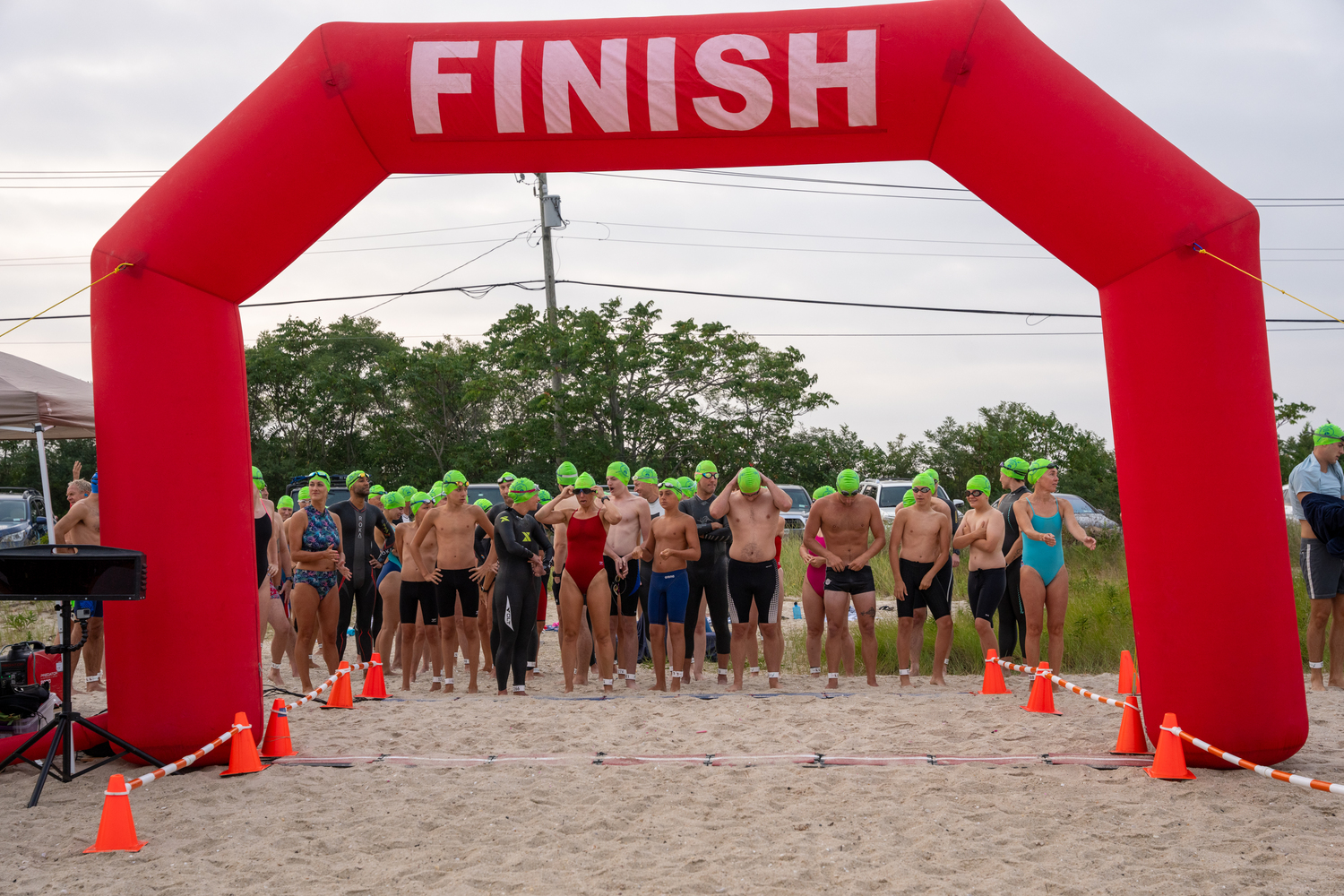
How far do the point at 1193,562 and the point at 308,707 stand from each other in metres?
6.32

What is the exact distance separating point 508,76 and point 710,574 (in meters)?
4.81

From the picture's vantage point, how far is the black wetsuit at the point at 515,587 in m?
8.16

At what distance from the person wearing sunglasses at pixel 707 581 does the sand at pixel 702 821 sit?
2.16 meters

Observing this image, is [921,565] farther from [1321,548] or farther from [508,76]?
[508,76]

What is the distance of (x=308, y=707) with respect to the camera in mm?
7668

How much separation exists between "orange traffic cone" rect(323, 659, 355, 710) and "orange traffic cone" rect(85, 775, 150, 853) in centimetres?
310

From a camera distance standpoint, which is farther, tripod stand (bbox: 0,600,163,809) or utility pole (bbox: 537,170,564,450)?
utility pole (bbox: 537,170,564,450)

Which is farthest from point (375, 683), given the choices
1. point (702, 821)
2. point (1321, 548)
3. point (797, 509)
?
point (797, 509)

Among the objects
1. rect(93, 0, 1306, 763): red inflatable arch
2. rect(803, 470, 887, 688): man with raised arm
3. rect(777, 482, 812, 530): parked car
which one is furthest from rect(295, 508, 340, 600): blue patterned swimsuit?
rect(777, 482, 812, 530): parked car

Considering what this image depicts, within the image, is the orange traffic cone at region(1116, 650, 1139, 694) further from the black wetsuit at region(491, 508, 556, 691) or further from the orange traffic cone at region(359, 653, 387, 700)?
the orange traffic cone at region(359, 653, 387, 700)

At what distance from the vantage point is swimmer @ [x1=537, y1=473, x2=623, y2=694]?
838cm

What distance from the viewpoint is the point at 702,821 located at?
4.73 metres

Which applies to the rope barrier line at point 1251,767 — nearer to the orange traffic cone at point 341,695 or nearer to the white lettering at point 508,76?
the white lettering at point 508,76

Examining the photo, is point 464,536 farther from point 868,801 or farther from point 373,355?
point 373,355
